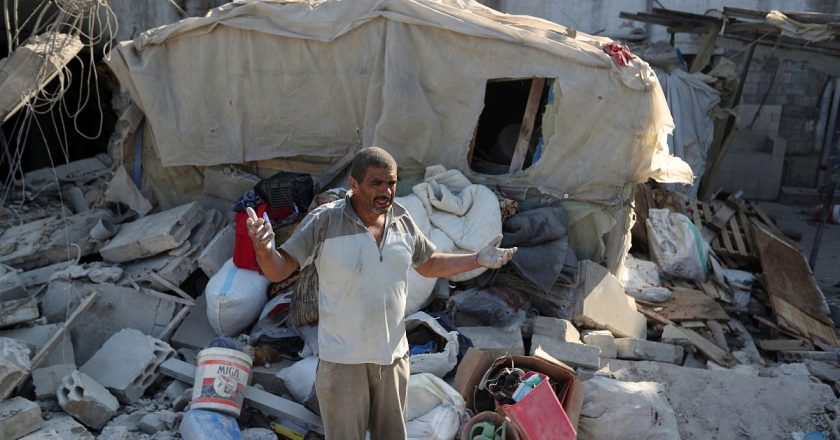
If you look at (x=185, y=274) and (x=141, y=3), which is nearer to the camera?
(x=185, y=274)

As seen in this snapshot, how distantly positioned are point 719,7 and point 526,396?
11252 millimetres

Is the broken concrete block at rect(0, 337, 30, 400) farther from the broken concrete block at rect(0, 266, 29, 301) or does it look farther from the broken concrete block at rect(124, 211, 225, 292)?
the broken concrete block at rect(124, 211, 225, 292)

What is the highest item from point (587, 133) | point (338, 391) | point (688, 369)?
point (587, 133)

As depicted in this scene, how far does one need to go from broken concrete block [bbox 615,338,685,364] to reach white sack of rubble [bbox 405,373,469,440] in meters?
1.76

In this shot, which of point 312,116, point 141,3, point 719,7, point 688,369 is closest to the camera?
point 688,369

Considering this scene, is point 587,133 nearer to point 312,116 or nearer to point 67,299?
point 312,116

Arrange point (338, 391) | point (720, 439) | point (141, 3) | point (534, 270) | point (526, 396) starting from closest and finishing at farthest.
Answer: point (338, 391) → point (526, 396) → point (720, 439) → point (534, 270) → point (141, 3)

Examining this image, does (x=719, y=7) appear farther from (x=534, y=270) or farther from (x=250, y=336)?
(x=250, y=336)

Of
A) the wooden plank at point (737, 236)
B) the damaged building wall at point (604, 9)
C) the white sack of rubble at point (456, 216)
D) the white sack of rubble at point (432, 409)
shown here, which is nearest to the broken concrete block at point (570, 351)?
the white sack of rubble at point (456, 216)

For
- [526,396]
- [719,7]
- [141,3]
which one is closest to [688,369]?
[526,396]

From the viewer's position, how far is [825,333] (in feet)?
22.2

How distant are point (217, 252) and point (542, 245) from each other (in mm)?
2563

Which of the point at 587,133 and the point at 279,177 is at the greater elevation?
the point at 587,133

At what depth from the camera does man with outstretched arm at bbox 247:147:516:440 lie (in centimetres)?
301
